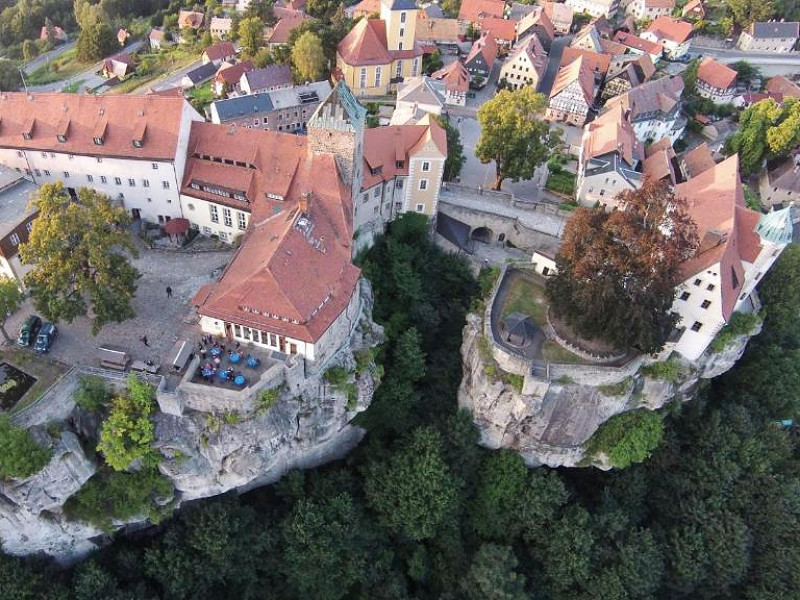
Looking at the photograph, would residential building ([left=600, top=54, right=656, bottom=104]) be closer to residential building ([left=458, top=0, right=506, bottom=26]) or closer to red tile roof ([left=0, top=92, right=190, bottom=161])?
residential building ([left=458, top=0, right=506, bottom=26])

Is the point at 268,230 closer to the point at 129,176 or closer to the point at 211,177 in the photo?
the point at 211,177

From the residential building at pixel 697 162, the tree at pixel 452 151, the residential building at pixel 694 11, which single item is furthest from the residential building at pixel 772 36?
the tree at pixel 452 151

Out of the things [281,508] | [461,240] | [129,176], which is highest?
[129,176]

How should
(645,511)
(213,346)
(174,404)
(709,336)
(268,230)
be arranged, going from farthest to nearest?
(645,511) → (709,336) → (268,230) → (213,346) → (174,404)

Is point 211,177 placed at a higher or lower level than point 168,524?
higher

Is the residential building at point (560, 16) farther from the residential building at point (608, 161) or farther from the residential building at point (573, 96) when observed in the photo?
the residential building at point (608, 161)

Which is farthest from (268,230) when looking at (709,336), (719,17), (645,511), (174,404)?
(719,17)
